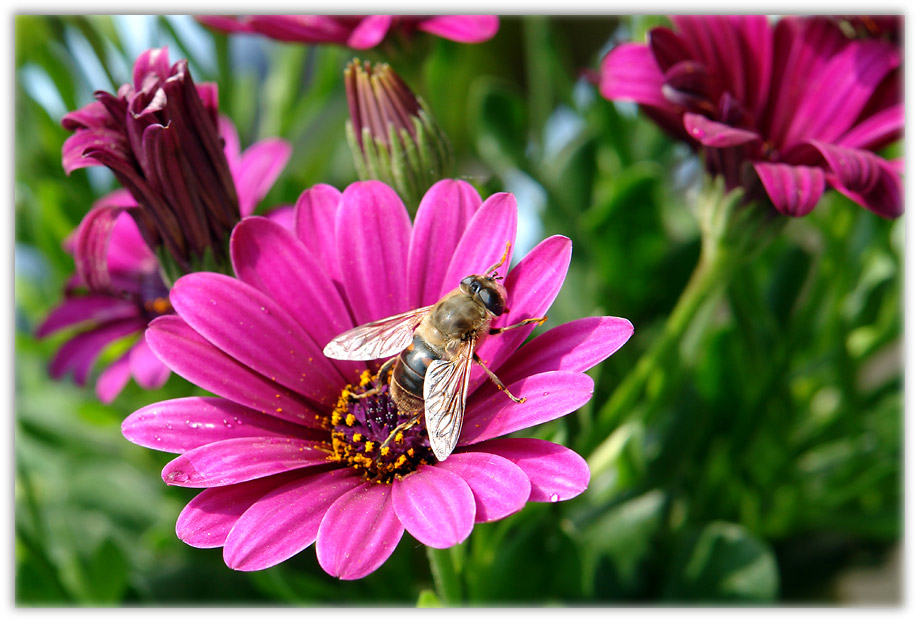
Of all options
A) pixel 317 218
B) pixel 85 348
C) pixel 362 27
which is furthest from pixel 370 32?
pixel 85 348

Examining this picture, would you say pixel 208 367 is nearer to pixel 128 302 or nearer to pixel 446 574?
pixel 446 574

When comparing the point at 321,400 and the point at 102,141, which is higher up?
the point at 102,141

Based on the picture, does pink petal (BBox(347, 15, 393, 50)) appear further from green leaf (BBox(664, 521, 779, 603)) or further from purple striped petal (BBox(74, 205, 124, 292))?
green leaf (BBox(664, 521, 779, 603))

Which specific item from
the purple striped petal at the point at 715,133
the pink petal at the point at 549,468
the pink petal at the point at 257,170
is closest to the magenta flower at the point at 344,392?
the pink petal at the point at 549,468

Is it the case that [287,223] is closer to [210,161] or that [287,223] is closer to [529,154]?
[210,161]

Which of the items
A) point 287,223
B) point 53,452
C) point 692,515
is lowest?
point 692,515

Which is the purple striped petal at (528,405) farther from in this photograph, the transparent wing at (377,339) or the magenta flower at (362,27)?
the magenta flower at (362,27)

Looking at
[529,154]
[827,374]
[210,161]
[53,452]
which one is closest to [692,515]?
[827,374]

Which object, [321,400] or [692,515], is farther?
[692,515]
